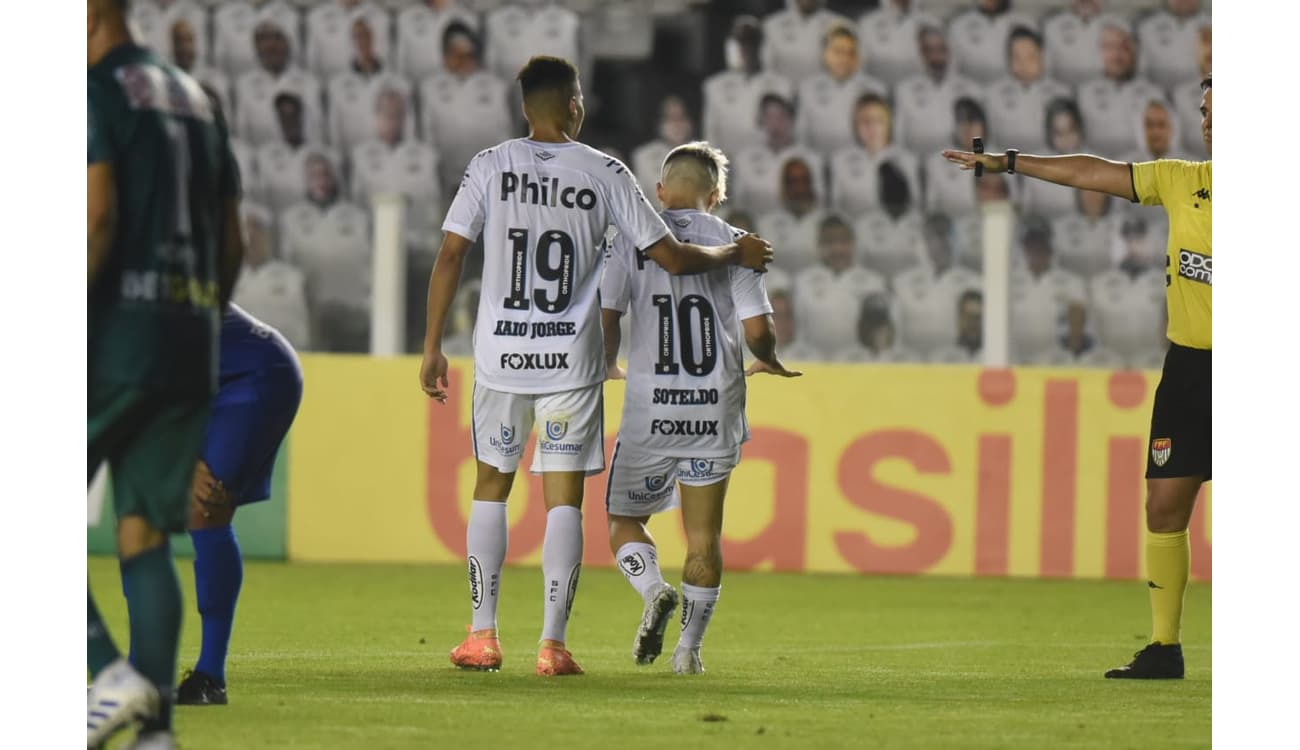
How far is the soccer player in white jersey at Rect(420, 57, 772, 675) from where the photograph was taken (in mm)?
6191

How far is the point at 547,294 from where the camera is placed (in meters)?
6.19

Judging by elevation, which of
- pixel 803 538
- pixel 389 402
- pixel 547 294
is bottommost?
pixel 803 538

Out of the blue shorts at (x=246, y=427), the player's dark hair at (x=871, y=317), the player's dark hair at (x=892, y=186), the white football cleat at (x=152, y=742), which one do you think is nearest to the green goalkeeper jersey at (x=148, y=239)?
the white football cleat at (x=152, y=742)

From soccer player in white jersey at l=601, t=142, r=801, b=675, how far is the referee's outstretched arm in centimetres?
81

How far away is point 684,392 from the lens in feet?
21.2

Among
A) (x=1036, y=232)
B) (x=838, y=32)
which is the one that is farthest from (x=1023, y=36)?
(x=1036, y=232)

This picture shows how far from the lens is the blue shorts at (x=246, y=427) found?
527cm

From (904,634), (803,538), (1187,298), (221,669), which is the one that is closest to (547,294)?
(221,669)

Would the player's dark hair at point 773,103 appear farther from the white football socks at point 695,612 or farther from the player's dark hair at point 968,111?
the white football socks at point 695,612

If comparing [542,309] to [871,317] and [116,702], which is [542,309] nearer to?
[116,702]

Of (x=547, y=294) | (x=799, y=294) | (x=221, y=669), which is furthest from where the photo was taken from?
(x=799, y=294)

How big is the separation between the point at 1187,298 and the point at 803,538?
5109 mm

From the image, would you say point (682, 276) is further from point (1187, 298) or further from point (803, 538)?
point (803, 538)

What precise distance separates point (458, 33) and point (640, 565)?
9.38m
